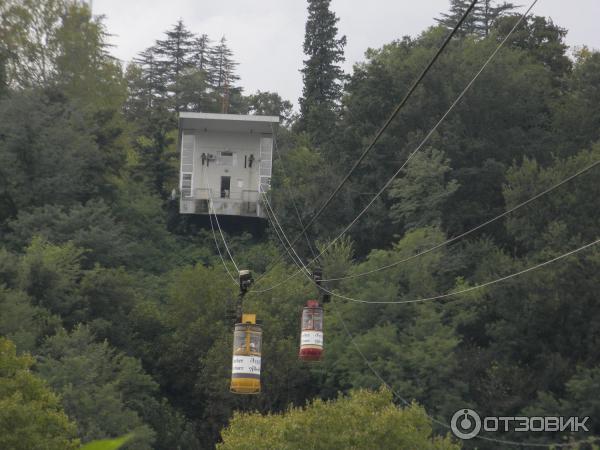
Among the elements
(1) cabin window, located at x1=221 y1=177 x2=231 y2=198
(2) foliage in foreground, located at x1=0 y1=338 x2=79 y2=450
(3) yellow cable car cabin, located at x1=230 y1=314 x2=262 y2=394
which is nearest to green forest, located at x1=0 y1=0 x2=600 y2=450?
(2) foliage in foreground, located at x1=0 y1=338 x2=79 y2=450

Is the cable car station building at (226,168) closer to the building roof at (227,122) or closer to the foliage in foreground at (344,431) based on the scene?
the building roof at (227,122)

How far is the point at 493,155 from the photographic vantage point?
6544 centimetres

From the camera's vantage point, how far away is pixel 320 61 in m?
85.2

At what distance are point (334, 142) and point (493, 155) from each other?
27.7ft

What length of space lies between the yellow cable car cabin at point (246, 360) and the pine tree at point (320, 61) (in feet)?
186

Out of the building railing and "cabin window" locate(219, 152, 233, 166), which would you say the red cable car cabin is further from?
"cabin window" locate(219, 152, 233, 166)

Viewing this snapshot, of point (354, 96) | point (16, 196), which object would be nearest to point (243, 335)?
point (16, 196)

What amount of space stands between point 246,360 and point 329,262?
31204 millimetres

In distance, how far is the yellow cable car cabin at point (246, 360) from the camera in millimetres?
25406

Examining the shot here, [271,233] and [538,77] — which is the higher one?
[538,77]

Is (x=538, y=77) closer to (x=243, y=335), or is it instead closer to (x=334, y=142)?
(x=334, y=142)

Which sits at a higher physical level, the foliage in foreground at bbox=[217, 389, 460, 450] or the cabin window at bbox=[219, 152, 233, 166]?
the cabin window at bbox=[219, 152, 233, 166]

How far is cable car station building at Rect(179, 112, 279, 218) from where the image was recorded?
64.7m

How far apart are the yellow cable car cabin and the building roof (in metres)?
37.9
